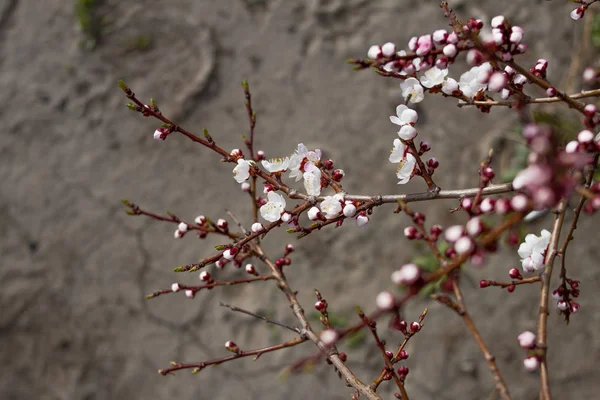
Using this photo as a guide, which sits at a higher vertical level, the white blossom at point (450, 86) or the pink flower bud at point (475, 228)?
the white blossom at point (450, 86)

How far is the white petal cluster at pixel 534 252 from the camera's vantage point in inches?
43.5

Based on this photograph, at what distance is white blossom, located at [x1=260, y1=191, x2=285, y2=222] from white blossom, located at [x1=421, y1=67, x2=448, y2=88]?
1.44 feet

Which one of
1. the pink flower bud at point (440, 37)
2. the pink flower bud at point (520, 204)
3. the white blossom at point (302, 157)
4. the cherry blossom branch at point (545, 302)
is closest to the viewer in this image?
the pink flower bud at point (520, 204)

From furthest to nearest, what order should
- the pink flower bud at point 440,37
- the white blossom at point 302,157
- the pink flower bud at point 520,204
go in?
the white blossom at point 302,157
the pink flower bud at point 440,37
the pink flower bud at point 520,204

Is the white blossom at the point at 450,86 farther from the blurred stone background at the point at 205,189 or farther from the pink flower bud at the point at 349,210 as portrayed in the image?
the blurred stone background at the point at 205,189

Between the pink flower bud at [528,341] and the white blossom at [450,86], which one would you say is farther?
the white blossom at [450,86]

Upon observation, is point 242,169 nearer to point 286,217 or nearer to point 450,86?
point 286,217

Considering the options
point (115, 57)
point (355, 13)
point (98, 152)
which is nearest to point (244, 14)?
point (355, 13)

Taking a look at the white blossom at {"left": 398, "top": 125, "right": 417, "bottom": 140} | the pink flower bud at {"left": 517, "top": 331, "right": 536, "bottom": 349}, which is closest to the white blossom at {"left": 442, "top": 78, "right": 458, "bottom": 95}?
the white blossom at {"left": 398, "top": 125, "right": 417, "bottom": 140}

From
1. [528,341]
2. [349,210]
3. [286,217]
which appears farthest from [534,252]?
[286,217]

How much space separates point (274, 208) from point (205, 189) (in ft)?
7.44

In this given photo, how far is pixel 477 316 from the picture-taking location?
273 centimetres

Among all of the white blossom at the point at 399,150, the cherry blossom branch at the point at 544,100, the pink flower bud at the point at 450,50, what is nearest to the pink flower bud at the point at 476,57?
the pink flower bud at the point at 450,50

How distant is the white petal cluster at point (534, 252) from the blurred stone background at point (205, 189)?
1.68 meters
